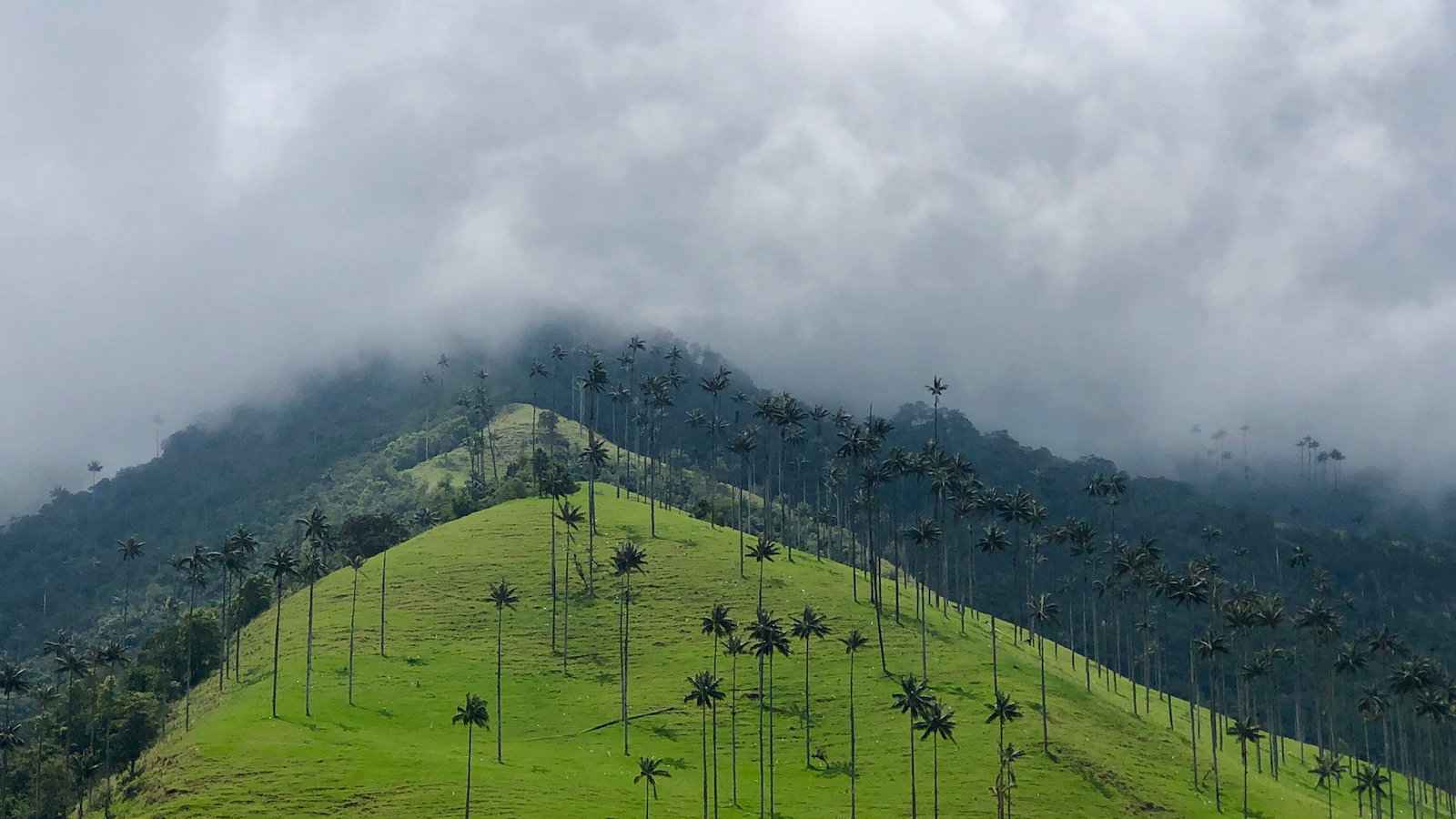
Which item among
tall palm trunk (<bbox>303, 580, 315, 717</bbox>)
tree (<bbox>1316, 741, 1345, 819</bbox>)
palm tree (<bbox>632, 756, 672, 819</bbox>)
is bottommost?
tree (<bbox>1316, 741, 1345, 819</bbox>)

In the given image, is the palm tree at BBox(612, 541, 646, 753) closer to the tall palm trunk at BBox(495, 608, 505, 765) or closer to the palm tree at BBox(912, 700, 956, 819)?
the tall palm trunk at BBox(495, 608, 505, 765)

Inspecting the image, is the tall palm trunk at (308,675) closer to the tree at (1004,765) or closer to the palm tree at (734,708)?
the palm tree at (734,708)

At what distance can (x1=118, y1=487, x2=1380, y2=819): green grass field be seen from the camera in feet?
434

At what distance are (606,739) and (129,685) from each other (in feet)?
292

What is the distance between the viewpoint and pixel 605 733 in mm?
156500

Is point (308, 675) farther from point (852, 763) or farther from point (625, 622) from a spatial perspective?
point (852, 763)

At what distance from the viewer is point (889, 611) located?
198 m

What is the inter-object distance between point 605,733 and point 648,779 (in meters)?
25.7

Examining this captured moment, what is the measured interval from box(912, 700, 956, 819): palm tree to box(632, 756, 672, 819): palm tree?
85.4 feet

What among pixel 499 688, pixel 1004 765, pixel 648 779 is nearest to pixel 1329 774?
pixel 1004 765

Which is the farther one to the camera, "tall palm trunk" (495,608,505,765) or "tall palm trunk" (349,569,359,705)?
"tall palm trunk" (349,569,359,705)

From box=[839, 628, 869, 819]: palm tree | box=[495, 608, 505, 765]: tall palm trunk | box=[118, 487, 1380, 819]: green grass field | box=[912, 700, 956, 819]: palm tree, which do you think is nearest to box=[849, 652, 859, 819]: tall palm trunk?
box=[839, 628, 869, 819]: palm tree

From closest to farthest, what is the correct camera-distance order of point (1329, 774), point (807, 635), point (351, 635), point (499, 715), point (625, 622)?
point (807, 635) → point (499, 715) → point (625, 622) → point (351, 635) → point (1329, 774)

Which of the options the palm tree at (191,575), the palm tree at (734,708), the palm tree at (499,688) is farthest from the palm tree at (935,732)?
the palm tree at (191,575)
